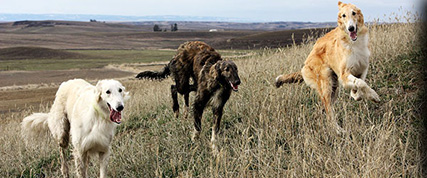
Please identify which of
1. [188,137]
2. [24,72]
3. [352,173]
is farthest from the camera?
[24,72]

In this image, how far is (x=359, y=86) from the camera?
4965 millimetres

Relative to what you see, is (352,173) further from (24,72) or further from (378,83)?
(24,72)

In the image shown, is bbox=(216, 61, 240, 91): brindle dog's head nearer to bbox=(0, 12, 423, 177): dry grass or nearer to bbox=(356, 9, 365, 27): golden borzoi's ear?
bbox=(0, 12, 423, 177): dry grass

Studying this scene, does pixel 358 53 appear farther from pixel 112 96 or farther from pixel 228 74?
pixel 112 96

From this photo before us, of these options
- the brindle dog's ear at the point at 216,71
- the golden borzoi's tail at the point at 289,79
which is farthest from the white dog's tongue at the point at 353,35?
the brindle dog's ear at the point at 216,71

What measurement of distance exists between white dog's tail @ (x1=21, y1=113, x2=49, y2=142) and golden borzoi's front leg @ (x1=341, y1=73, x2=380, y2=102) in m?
4.62

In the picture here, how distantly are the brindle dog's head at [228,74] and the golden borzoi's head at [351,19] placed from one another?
1557mm

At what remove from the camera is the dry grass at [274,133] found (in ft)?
14.6

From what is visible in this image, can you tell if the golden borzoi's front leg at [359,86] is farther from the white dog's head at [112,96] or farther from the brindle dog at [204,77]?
the white dog's head at [112,96]

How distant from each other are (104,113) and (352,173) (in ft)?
9.67

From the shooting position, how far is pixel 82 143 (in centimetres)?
514

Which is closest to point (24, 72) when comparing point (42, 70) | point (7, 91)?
point (42, 70)

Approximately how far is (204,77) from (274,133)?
1590 mm

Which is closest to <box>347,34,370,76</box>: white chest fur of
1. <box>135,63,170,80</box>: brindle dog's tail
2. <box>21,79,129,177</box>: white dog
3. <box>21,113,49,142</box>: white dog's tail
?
<box>21,79,129,177</box>: white dog
